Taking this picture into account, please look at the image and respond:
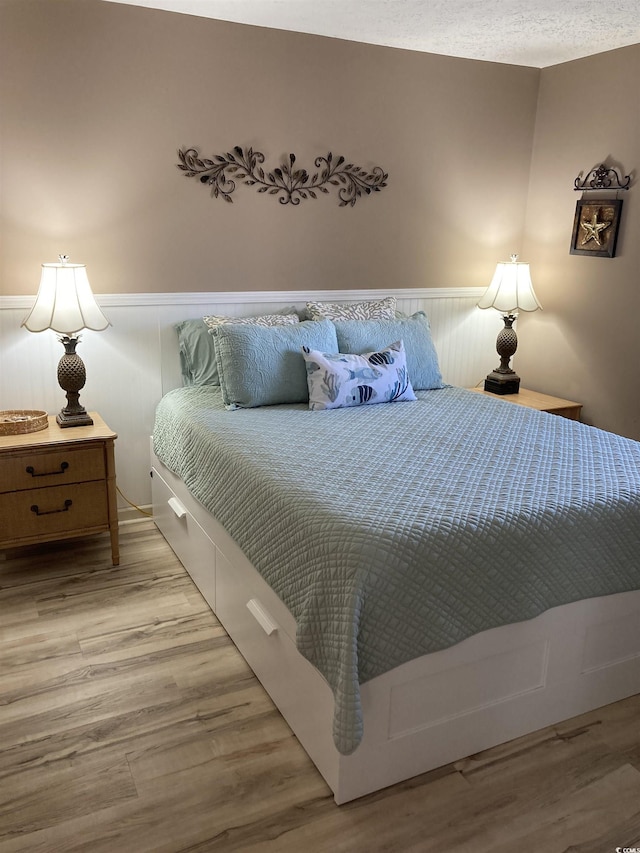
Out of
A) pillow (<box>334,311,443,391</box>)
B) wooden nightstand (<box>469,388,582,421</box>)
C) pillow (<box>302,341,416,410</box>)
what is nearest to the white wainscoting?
pillow (<box>334,311,443,391</box>)

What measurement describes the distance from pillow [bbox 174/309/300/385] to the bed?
0.58 metres

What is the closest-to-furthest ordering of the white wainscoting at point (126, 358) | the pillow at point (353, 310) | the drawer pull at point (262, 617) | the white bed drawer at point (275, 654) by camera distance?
the white bed drawer at point (275, 654) < the drawer pull at point (262, 617) < the white wainscoting at point (126, 358) < the pillow at point (353, 310)

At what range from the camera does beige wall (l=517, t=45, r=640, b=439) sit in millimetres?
3463

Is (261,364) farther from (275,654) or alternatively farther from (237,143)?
(275,654)

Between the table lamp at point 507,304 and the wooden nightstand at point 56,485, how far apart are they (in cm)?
217

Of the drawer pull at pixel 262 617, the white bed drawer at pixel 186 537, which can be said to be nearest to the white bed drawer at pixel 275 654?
the drawer pull at pixel 262 617

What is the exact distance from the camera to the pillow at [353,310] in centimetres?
344

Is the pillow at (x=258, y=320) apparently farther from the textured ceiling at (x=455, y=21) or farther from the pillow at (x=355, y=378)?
the textured ceiling at (x=455, y=21)

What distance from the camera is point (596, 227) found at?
3621mm

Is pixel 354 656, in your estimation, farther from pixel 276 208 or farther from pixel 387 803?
pixel 276 208

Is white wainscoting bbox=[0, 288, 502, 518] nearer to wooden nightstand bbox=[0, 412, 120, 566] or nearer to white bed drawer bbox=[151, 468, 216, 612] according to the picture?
white bed drawer bbox=[151, 468, 216, 612]

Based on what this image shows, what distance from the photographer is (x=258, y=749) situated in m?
1.98

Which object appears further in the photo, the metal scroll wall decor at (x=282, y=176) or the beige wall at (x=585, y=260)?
the beige wall at (x=585, y=260)

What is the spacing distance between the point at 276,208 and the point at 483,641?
2367 millimetres
